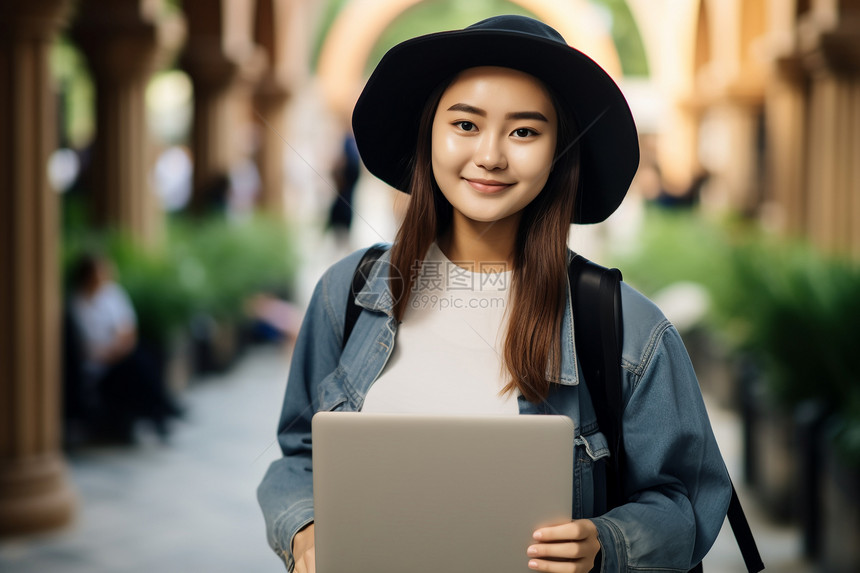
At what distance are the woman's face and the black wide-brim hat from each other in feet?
0.11

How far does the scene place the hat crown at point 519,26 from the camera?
153 cm

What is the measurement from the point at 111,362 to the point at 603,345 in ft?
18.3

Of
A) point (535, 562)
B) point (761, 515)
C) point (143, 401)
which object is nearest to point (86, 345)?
point (143, 401)

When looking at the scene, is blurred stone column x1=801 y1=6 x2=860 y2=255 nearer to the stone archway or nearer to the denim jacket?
the denim jacket

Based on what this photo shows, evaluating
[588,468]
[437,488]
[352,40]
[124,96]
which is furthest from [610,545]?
[352,40]

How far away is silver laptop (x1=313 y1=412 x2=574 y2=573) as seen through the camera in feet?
4.50

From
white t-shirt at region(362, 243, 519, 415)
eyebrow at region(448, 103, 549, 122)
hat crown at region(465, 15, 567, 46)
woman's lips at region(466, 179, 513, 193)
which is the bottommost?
white t-shirt at region(362, 243, 519, 415)

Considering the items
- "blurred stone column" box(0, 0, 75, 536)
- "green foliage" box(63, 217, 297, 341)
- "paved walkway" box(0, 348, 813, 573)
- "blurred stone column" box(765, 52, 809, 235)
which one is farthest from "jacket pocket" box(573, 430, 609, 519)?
"blurred stone column" box(765, 52, 809, 235)

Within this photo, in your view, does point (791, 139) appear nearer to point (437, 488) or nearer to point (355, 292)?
point (355, 292)

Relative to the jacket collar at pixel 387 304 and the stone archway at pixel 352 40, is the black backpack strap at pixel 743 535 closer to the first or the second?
the jacket collar at pixel 387 304

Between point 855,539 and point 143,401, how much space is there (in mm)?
4347

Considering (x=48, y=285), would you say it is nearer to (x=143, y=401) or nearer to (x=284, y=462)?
(x=143, y=401)

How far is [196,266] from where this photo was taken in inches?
337

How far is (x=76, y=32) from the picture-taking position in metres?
7.93
